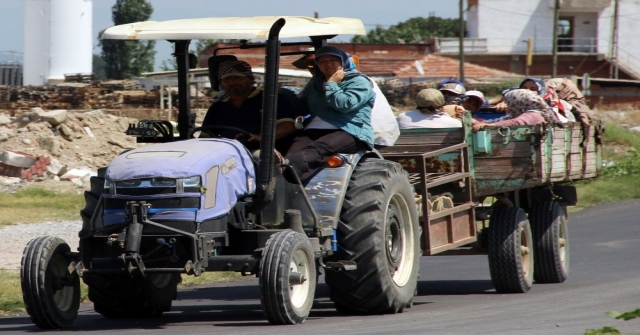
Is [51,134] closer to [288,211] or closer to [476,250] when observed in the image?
[476,250]

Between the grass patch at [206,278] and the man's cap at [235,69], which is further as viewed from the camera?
the grass patch at [206,278]

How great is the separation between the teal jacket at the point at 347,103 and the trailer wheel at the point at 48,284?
235cm

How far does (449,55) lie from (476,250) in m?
65.4

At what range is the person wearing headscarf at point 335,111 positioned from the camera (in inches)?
368

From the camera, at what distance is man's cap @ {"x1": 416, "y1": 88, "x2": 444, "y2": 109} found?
11.8 m

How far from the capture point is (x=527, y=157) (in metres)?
11.8

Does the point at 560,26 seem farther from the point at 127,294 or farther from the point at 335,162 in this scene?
the point at 127,294

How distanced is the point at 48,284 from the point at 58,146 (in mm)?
22909

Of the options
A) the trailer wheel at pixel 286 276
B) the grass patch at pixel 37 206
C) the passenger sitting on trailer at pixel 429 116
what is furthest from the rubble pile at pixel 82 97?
the trailer wheel at pixel 286 276

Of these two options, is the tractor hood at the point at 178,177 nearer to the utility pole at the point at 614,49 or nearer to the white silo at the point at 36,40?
the white silo at the point at 36,40

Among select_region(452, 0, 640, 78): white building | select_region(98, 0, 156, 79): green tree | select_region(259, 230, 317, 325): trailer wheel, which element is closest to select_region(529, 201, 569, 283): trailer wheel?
select_region(259, 230, 317, 325): trailer wheel

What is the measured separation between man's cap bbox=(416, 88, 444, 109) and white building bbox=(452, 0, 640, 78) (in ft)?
222

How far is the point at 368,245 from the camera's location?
359 inches

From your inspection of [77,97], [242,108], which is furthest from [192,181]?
[77,97]
